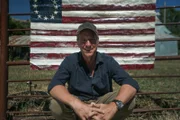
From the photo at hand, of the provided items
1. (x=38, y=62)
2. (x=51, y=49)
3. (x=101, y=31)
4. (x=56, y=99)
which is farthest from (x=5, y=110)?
(x=101, y=31)

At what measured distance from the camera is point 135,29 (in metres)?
4.02

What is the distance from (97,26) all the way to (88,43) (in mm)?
1165

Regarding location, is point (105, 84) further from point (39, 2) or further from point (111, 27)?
point (39, 2)

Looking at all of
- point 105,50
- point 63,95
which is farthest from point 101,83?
point 105,50

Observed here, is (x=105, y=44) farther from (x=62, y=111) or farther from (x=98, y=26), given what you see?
(x=62, y=111)

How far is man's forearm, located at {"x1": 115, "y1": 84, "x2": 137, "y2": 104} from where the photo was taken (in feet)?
8.86

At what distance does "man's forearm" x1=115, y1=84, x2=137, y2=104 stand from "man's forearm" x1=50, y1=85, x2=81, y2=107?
1.28 ft

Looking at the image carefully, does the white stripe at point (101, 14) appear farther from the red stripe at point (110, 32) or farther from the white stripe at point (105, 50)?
the white stripe at point (105, 50)

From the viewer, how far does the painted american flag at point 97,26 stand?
397 cm

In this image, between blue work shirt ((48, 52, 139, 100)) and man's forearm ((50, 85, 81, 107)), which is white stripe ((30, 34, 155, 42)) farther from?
man's forearm ((50, 85, 81, 107))

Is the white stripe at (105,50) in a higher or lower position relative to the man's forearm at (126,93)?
higher

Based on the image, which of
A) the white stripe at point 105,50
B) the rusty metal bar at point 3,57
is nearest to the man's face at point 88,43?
the white stripe at point 105,50

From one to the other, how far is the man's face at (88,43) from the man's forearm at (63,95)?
0.41 meters

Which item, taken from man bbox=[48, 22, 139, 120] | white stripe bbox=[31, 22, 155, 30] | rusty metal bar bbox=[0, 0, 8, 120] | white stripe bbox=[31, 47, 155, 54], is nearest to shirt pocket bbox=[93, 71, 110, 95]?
man bbox=[48, 22, 139, 120]
